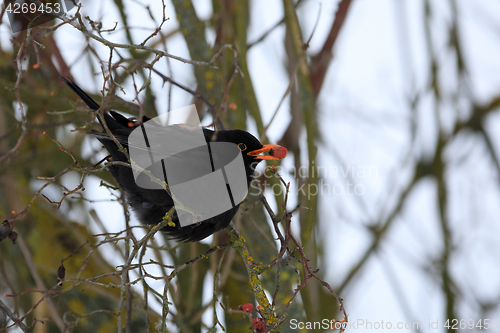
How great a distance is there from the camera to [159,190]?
243 cm

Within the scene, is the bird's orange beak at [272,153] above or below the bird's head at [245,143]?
below

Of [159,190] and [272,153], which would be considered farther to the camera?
[272,153]

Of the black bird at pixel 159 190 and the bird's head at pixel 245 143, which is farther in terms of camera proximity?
the bird's head at pixel 245 143

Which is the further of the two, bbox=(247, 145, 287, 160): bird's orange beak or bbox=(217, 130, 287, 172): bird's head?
bbox=(217, 130, 287, 172): bird's head

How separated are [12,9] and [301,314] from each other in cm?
304

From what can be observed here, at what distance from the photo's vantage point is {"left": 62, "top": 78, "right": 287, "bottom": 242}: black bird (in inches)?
96.9

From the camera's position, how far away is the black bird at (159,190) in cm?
246

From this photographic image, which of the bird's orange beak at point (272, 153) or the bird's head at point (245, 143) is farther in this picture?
the bird's head at point (245, 143)

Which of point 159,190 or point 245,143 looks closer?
point 159,190

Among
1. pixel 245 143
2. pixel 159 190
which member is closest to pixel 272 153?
pixel 245 143

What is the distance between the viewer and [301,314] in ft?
10.9

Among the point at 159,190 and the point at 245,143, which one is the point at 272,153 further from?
the point at 159,190

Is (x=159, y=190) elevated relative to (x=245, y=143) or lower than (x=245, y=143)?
lower

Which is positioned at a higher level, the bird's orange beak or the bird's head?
the bird's head
